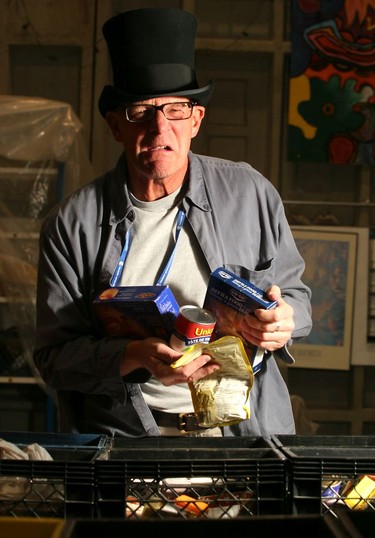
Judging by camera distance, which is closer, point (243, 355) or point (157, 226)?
point (243, 355)

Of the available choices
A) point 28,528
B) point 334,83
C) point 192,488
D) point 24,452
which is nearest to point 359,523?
point 28,528

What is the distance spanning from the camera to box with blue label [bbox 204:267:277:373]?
1.52m

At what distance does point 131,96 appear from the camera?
1.83m

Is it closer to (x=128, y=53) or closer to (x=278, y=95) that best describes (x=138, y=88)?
(x=128, y=53)

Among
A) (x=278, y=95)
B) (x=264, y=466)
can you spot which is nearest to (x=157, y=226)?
(x=264, y=466)

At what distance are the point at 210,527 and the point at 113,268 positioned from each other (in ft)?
3.59

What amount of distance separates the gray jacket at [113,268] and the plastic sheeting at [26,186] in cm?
204

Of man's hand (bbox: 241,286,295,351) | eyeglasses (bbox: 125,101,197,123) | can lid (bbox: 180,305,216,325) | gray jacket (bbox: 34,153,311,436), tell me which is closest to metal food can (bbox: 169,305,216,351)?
can lid (bbox: 180,305,216,325)

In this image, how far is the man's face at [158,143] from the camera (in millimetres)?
1820

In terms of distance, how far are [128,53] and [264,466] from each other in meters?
1.10

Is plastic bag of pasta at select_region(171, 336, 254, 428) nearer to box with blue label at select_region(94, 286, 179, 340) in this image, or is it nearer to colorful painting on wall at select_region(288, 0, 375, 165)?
box with blue label at select_region(94, 286, 179, 340)

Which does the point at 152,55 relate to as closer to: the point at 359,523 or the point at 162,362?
the point at 162,362

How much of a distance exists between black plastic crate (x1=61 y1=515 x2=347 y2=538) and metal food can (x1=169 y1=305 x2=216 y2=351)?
69 cm

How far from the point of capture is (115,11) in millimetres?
4848
